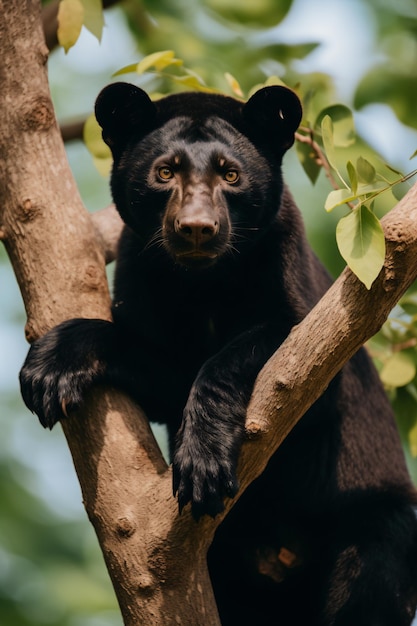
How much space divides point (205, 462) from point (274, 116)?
7.28 ft

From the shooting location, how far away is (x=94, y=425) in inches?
165

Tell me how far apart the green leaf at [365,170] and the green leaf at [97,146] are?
2229mm

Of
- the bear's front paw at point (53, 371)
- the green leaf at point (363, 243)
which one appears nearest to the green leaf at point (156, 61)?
the bear's front paw at point (53, 371)

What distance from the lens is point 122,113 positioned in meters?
5.40

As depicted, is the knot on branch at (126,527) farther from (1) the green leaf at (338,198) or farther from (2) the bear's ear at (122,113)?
(2) the bear's ear at (122,113)

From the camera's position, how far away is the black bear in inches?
199

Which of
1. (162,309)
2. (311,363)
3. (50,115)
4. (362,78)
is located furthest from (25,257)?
(362,78)

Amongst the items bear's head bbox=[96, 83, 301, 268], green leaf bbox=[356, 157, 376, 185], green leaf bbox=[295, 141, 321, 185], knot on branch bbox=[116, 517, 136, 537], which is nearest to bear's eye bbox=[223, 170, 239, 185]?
bear's head bbox=[96, 83, 301, 268]

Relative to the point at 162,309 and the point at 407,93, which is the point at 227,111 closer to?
the point at 162,309

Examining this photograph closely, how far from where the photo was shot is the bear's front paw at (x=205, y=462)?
12.5 ft

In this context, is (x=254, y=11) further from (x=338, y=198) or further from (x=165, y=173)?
(x=338, y=198)

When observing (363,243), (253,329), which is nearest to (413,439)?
(253,329)

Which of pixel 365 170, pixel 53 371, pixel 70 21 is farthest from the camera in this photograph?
pixel 70 21

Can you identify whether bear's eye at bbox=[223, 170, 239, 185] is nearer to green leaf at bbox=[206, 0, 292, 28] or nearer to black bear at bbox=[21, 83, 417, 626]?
black bear at bbox=[21, 83, 417, 626]
